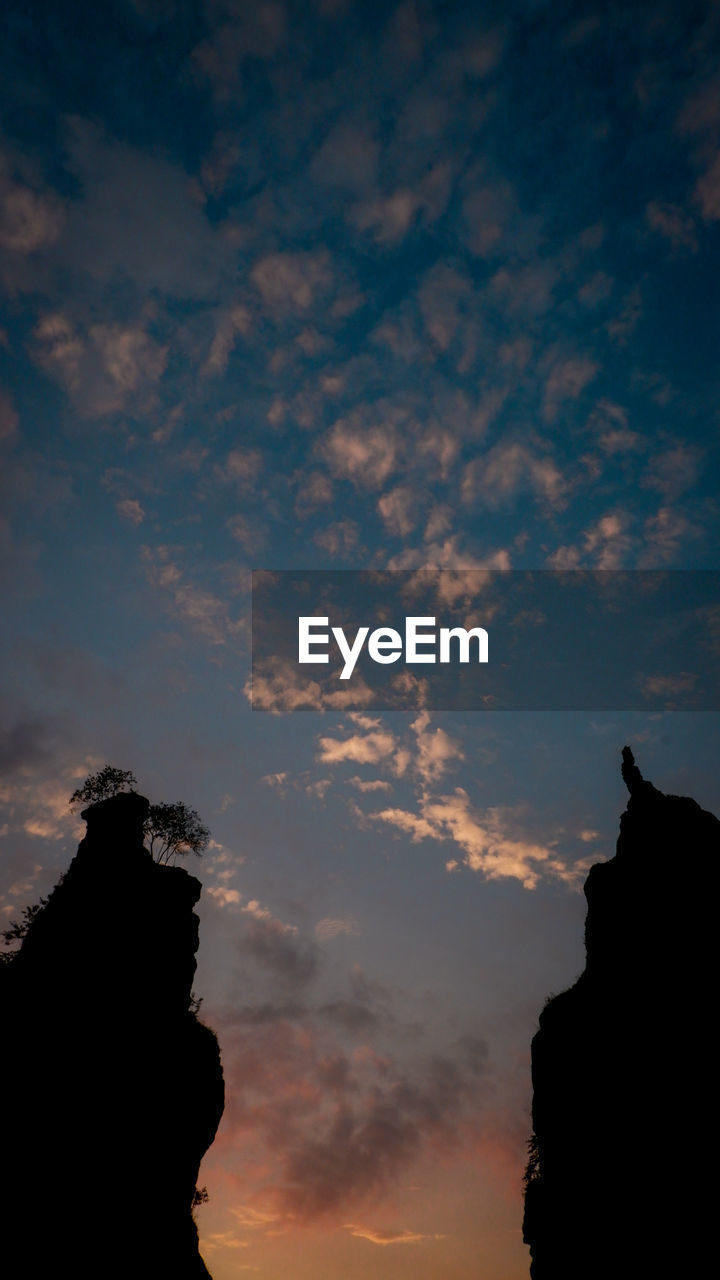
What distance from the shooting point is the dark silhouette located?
1446 inches

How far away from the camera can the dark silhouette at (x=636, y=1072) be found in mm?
36719

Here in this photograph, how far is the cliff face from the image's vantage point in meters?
36.3

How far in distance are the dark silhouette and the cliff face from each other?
27083mm

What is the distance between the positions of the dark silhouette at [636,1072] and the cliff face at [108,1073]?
88.9 feet

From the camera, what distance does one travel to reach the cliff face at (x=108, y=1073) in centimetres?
3634

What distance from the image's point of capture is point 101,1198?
3788 centimetres

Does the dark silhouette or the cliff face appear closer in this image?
the cliff face

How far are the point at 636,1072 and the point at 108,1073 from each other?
36.9 metres

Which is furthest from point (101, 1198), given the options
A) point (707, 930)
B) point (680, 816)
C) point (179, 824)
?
point (680, 816)

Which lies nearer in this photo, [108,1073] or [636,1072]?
[108,1073]

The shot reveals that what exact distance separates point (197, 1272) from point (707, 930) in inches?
1725

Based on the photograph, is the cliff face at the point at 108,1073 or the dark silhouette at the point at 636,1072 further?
the dark silhouette at the point at 636,1072

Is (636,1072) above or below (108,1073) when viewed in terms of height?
above

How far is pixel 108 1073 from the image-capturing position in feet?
134
